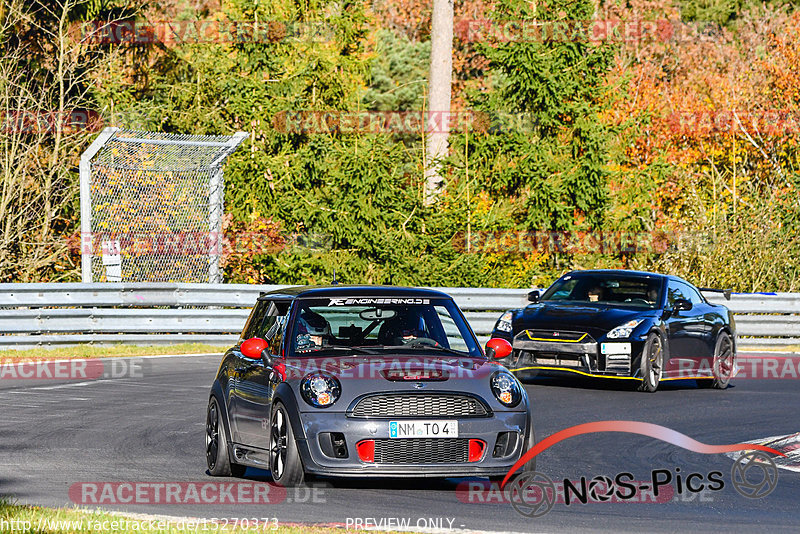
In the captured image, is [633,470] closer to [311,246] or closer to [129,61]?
[311,246]

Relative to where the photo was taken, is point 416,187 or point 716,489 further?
point 416,187

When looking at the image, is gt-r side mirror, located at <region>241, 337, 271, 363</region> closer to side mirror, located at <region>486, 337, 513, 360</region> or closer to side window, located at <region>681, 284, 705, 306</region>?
side mirror, located at <region>486, 337, 513, 360</region>

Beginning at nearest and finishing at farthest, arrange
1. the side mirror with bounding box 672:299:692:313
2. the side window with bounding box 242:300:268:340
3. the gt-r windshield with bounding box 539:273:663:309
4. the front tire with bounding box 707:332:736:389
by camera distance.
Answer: the side window with bounding box 242:300:268:340
the side mirror with bounding box 672:299:692:313
the gt-r windshield with bounding box 539:273:663:309
the front tire with bounding box 707:332:736:389

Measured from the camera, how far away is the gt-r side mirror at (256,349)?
10094 millimetres

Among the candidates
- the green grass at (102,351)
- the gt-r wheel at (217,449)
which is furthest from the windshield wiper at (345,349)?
the green grass at (102,351)

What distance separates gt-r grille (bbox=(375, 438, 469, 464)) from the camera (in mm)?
9219

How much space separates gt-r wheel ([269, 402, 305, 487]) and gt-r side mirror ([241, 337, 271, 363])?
59 centimetres

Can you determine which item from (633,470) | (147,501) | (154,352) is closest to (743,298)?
(154,352)

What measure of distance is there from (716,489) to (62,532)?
16.0 ft

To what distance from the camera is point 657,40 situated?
175ft

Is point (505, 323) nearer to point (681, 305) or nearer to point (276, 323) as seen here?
point (681, 305)

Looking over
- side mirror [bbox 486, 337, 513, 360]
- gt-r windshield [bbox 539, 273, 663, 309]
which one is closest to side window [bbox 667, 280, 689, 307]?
gt-r windshield [bbox 539, 273, 663, 309]

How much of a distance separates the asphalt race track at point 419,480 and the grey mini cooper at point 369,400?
29cm

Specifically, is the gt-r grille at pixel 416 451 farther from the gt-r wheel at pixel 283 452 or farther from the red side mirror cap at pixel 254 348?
the red side mirror cap at pixel 254 348
